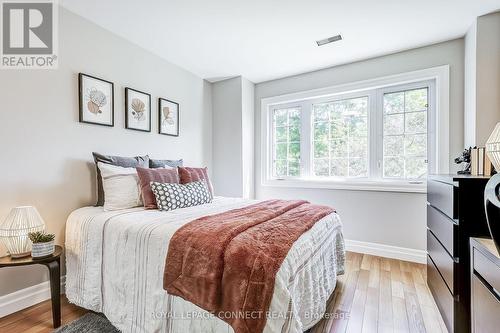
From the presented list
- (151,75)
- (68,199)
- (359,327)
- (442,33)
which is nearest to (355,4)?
(442,33)

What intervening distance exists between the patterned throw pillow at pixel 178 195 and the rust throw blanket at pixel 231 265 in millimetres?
562

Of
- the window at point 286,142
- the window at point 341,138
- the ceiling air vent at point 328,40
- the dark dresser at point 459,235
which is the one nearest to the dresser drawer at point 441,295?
the dark dresser at point 459,235

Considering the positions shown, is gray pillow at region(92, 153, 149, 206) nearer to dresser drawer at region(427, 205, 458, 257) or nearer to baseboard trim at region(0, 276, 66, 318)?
baseboard trim at region(0, 276, 66, 318)

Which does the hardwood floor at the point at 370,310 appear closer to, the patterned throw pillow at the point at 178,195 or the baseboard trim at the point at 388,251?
the baseboard trim at the point at 388,251

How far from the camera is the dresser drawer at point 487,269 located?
92 cm

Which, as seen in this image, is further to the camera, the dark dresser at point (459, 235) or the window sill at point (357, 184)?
the window sill at point (357, 184)

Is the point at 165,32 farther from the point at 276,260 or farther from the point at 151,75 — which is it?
the point at 276,260

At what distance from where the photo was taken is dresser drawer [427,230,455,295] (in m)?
1.46

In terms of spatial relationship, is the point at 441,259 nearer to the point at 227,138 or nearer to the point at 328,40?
the point at 328,40

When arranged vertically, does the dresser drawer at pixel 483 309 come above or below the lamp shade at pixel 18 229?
below

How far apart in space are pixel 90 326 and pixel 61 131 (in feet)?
5.07

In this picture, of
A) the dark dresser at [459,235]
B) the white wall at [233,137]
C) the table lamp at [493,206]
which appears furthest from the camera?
the white wall at [233,137]

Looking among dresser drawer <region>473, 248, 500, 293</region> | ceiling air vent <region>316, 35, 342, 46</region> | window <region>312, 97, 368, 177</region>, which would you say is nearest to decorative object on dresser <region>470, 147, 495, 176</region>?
dresser drawer <region>473, 248, 500, 293</region>

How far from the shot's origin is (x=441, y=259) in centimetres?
167
